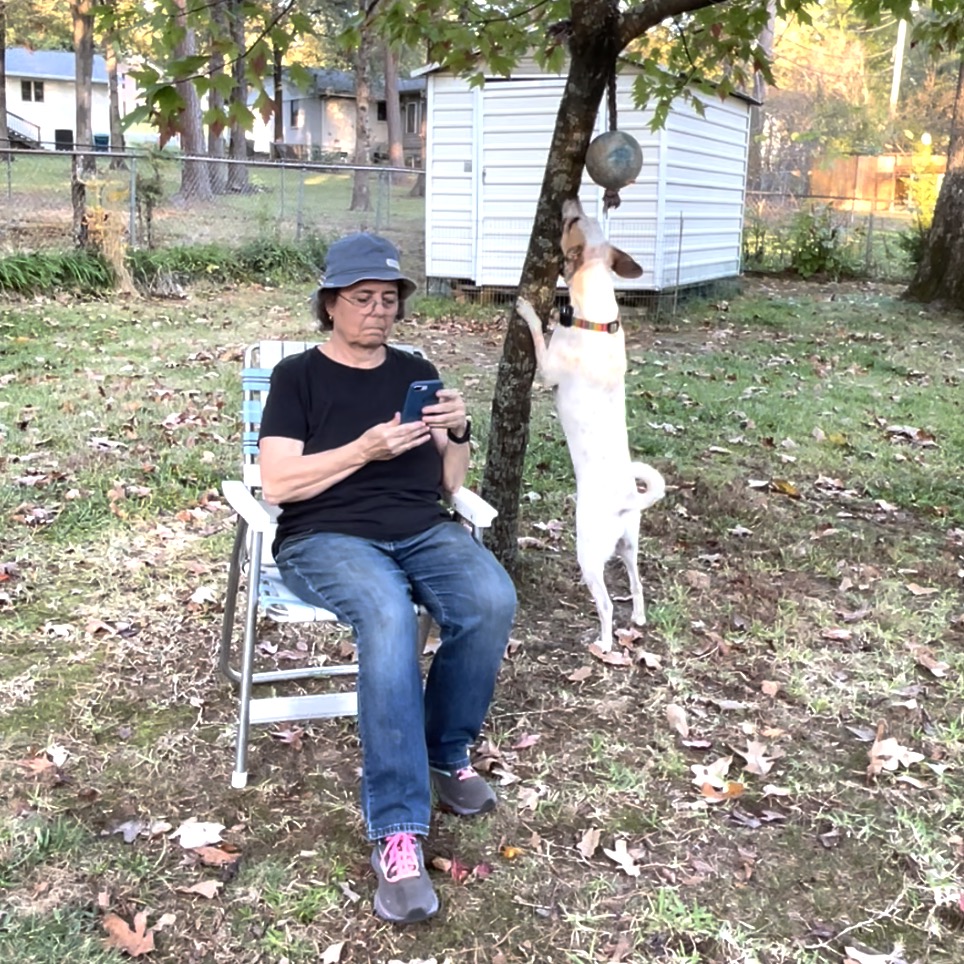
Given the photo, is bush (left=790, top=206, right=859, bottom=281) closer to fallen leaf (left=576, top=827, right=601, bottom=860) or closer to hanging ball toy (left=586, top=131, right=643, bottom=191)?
hanging ball toy (left=586, top=131, right=643, bottom=191)

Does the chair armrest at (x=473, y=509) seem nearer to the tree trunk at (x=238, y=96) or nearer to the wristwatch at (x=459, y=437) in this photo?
the wristwatch at (x=459, y=437)

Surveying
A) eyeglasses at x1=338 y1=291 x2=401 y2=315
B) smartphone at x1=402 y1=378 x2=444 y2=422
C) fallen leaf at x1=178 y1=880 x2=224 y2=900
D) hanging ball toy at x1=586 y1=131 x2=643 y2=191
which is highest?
hanging ball toy at x1=586 y1=131 x2=643 y2=191

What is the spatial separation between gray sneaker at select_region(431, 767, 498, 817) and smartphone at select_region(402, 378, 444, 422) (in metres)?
0.94

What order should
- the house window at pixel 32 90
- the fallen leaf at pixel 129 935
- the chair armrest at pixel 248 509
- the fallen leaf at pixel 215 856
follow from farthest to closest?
the house window at pixel 32 90 → the chair armrest at pixel 248 509 → the fallen leaf at pixel 215 856 → the fallen leaf at pixel 129 935

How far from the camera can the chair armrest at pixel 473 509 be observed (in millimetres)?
2680

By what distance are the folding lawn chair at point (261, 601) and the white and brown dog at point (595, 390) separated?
0.45 meters

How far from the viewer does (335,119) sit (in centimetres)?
4759

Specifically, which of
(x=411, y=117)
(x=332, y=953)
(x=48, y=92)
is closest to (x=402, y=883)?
(x=332, y=953)

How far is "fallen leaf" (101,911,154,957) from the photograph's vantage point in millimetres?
2072

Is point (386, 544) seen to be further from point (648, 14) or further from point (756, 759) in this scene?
point (648, 14)

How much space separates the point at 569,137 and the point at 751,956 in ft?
7.95

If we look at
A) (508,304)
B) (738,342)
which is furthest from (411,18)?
(508,304)

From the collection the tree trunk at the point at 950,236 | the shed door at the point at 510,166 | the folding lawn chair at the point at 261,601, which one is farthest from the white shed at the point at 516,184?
the folding lawn chair at the point at 261,601

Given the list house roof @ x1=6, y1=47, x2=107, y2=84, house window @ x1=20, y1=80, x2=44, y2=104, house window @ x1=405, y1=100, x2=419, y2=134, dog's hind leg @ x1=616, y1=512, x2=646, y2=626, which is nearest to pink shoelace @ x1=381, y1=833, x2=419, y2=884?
dog's hind leg @ x1=616, y1=512, x2=646, y2=626
